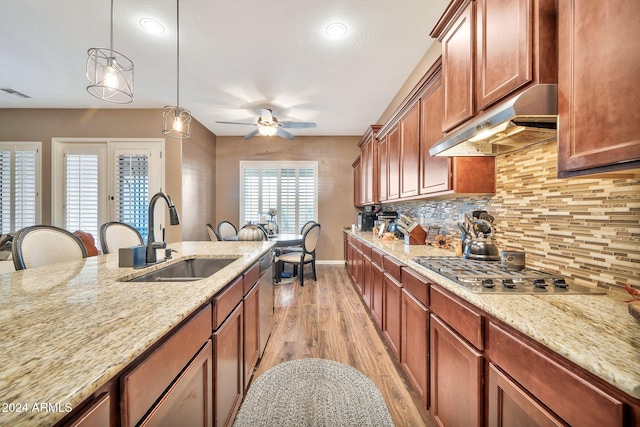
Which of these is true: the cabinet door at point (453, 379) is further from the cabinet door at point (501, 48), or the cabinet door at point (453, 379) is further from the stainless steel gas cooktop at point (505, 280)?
the cabinet door at point (501, 48)

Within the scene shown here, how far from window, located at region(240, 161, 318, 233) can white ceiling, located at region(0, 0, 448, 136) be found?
1.71 m

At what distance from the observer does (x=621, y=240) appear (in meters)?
0.98

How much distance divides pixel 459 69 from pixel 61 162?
5815mm

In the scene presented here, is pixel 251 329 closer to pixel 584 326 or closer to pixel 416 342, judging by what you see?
pixel 416 342

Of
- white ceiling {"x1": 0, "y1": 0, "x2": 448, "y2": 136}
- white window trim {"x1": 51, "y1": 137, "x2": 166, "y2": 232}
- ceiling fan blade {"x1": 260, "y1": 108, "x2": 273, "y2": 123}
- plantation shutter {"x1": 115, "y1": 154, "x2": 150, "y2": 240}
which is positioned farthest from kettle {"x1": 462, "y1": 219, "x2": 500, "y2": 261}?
plantation shutter {"x1": 115, "y1": 154, "x2": 150, "y2": 240}

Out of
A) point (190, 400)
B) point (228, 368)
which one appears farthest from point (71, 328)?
point (228, 368)

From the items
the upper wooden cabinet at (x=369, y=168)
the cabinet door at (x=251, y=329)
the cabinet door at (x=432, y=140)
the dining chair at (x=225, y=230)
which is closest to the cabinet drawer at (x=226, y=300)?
the cabinet door at (x=251, y=329)

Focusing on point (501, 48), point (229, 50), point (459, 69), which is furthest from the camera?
point (229, 50)

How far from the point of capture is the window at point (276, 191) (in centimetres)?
552

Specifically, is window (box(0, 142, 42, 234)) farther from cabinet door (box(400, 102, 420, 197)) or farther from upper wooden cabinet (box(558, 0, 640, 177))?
upper wooden cabinet (box(558, 0, 640, 177))

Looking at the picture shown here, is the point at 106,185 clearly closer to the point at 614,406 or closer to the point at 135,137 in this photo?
the point at 135,137

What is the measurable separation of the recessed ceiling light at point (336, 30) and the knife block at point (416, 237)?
200 centimetres

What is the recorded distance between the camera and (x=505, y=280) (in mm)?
1060

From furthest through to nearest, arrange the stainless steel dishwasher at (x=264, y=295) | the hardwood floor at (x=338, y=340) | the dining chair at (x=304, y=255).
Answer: the dining chair at (x=304, y=255) → the stainless steel dishwasher at (x=264, y=295) → the hardwood floor at (x=338, y=340)
